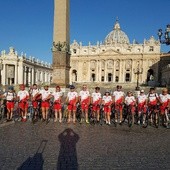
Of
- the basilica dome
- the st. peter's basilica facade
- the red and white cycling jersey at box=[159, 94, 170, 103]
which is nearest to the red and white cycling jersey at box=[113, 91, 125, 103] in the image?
the red and white cycling jersey at box=[159, 94, 170, 103]

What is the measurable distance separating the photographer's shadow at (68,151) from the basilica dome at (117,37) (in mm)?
108410

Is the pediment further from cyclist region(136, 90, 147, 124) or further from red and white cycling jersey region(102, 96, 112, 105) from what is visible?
red and white cycling jersey region(102, 96, 112, 105)

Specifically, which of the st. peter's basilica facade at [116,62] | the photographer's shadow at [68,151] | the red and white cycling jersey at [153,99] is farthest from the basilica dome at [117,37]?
the photographer's shadow at [68,151]

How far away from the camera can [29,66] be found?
86250 mm

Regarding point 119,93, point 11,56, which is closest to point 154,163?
point 119,93

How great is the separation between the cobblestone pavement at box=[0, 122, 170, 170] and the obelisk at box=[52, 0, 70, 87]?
10734mm

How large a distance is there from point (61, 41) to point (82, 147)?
13974 mm

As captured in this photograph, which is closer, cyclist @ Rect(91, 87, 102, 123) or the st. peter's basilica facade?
cyclist @ Rect(91, 87, 102, 123)

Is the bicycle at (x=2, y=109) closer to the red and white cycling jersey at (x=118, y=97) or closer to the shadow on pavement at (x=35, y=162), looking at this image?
the red and white cycling jersey at (x=118, y=97)

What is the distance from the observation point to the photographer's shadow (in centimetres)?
582

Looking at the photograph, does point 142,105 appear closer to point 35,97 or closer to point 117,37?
point 35,97

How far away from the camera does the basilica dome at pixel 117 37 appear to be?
11596 cm

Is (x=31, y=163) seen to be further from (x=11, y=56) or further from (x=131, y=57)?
(x=131, y=57)

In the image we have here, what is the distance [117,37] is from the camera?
385ft
